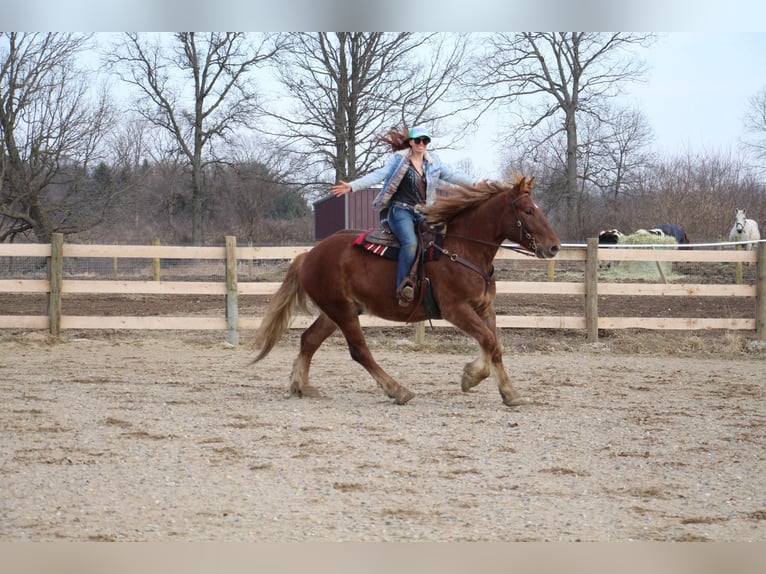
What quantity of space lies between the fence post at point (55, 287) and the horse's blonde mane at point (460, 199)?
6.19 m

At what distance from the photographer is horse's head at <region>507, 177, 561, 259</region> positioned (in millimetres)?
6453

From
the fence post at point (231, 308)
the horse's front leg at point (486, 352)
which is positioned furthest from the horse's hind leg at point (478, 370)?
the fence post at point (231, 308)

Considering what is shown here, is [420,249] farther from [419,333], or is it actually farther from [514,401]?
[419,333]

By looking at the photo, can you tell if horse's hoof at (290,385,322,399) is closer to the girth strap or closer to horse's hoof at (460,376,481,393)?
horse's hoof at (460,376,481,393)

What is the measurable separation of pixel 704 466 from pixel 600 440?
30.4 inches

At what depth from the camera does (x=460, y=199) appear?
22.3 feet

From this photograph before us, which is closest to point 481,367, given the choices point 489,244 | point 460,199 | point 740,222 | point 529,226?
point 489,244

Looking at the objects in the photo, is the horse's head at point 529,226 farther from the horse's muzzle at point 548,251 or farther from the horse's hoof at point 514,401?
the horse's hoof at point 514,401

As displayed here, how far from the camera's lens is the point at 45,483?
414 cm

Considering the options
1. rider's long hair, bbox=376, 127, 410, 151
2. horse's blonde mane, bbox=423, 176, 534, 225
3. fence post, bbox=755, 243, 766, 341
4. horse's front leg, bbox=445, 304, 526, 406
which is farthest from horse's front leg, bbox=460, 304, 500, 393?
fence post, bbox=755, 243, 766, 341

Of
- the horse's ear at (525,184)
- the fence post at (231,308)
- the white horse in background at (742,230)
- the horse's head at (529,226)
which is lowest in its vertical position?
the fence post at (231,308)

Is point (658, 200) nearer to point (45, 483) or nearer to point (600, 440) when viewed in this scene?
point (600, 440)

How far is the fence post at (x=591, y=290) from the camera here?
35.2 feet

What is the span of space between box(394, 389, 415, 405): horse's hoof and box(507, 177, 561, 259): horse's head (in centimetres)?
149
